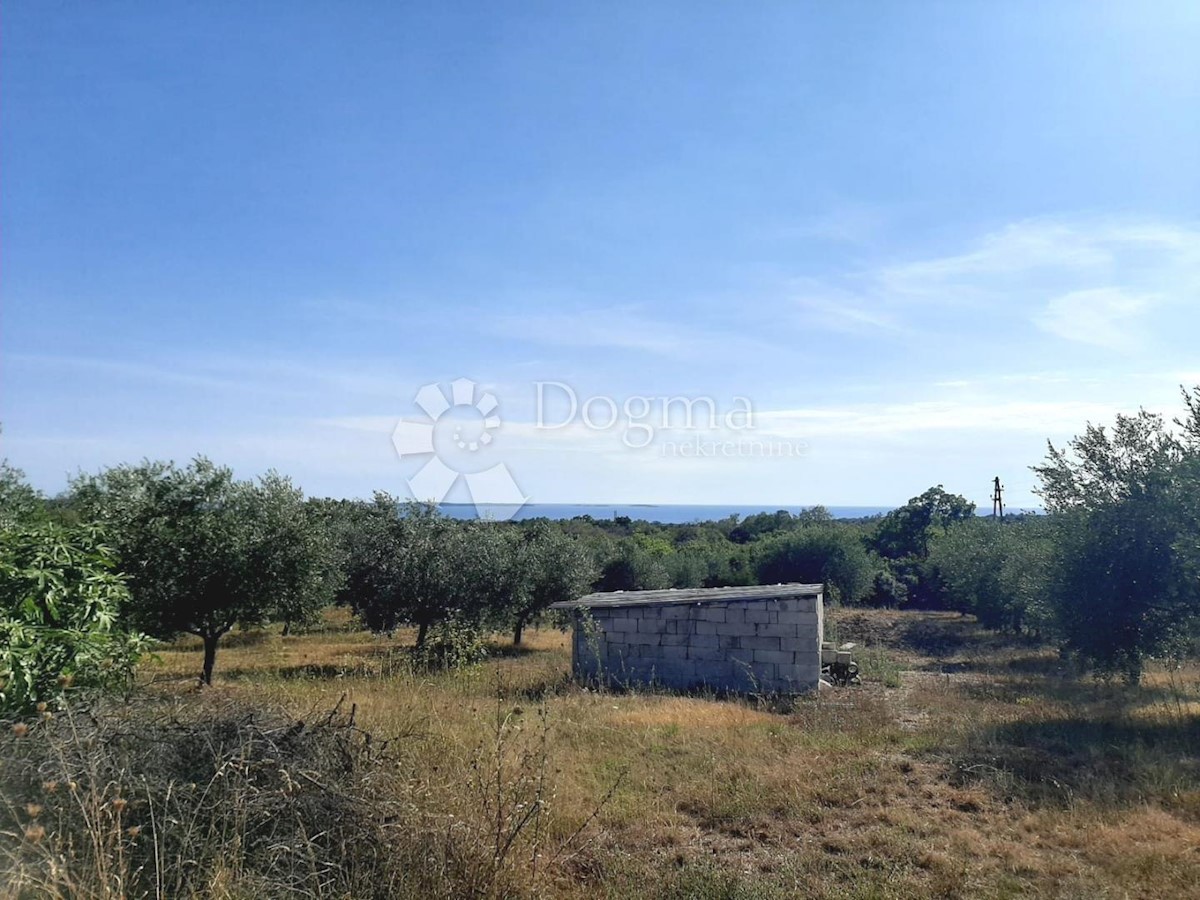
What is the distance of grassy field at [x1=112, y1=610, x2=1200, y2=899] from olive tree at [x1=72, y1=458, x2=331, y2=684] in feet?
17.4

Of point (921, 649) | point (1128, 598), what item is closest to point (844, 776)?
point (1128, 598)

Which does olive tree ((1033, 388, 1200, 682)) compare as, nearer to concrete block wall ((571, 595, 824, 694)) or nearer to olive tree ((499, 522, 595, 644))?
concrete block wall ((571, 595, 824, 694))

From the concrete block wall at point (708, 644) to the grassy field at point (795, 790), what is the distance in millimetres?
2799

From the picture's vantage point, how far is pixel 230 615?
13320 millimetres

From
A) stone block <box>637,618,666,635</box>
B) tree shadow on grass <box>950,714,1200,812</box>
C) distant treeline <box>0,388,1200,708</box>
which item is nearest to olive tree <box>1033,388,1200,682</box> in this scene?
distant treeline <box>0,388,1200,708</box>

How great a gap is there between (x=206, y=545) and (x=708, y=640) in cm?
998

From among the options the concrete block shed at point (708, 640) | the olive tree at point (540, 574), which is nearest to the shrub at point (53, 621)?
the concrete block shed at point (708, 640)

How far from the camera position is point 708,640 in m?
15.2

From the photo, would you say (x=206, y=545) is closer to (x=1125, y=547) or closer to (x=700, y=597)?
(x=700, y=597)

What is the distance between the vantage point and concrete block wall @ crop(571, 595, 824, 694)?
47.4 feet

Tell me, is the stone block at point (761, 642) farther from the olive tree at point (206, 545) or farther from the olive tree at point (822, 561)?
the olive tree at point (822, 561)

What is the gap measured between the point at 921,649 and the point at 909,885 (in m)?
21.4

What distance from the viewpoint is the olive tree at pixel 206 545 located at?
1239cm

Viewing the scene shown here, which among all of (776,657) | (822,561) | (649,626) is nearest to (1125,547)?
(776,657)
